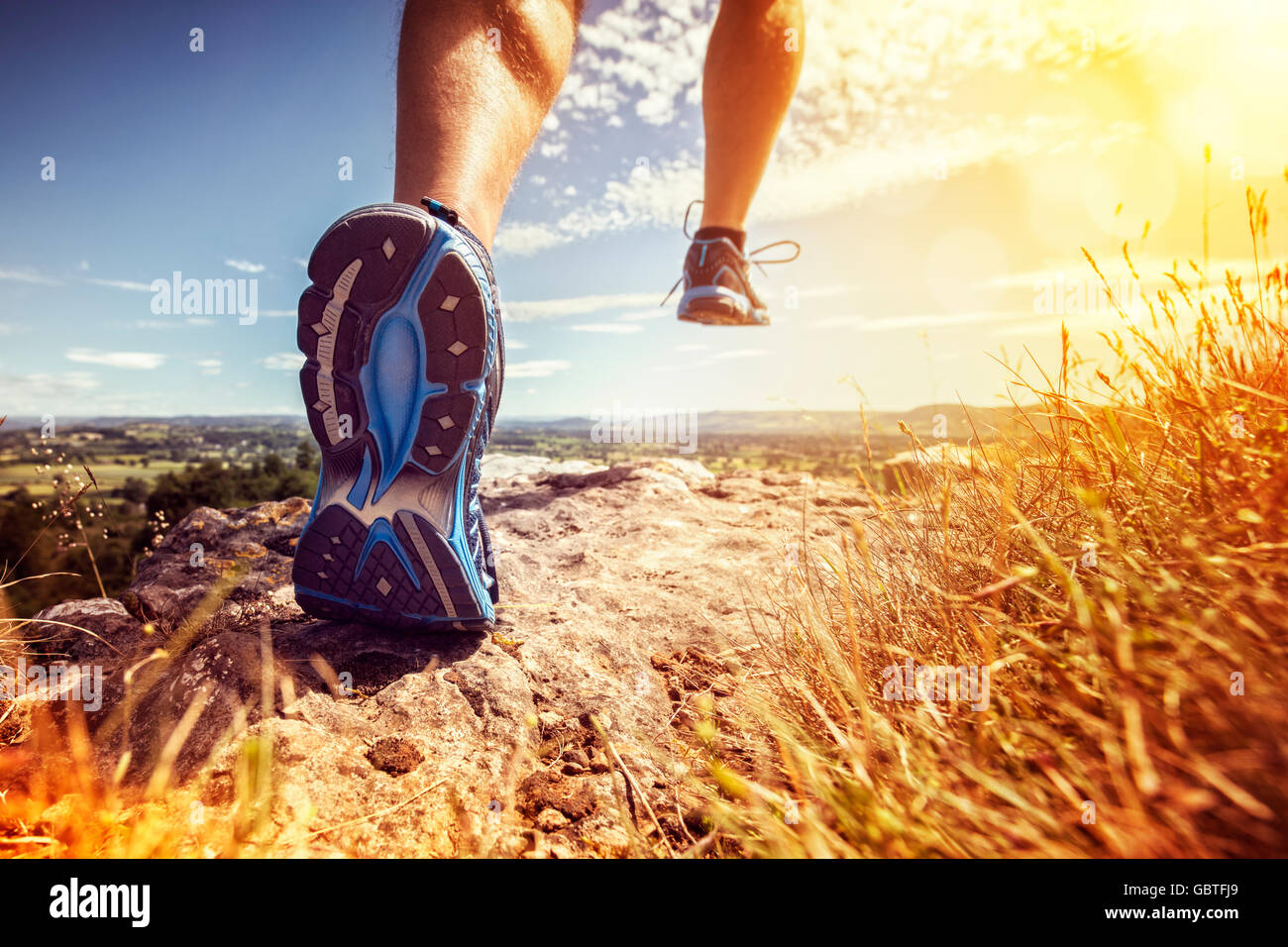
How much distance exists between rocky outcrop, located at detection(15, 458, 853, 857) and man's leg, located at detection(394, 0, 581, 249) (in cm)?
121

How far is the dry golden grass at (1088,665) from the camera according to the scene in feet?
2.11

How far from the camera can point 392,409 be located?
4.95 feet

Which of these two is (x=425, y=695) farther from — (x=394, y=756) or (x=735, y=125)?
(x=735, y=125)

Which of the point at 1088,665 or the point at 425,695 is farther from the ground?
the point at 1088,665

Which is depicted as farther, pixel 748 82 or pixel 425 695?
pixel 748 82

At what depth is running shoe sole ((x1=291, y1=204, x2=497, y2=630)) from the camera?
1.42 meters

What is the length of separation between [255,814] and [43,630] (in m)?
1.27

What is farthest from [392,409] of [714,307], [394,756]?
[714,307]

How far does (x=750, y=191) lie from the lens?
139 inches

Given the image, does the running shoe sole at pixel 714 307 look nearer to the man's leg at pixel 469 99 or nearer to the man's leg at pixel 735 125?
the man's leg at pixel 735 125

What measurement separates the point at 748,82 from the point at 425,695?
3.43 meters

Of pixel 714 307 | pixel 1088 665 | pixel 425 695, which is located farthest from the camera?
pixel 714 307
